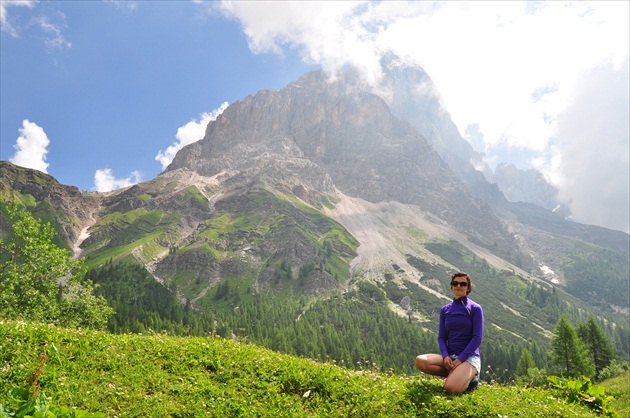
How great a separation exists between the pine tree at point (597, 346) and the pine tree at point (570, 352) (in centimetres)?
1018

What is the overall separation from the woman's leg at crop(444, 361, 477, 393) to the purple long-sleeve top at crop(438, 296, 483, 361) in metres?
0.32

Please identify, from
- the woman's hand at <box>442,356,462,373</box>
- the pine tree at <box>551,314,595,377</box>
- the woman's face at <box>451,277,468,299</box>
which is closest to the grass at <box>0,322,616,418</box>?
the woman's hand at <box>442,356,462,373</box>

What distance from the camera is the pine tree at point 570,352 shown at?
7444 centimetres

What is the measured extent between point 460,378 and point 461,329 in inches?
66.2

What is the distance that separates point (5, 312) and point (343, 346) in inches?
6608

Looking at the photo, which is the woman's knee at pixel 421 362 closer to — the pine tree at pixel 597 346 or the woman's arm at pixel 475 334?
the woman's arm at pixel 475 334

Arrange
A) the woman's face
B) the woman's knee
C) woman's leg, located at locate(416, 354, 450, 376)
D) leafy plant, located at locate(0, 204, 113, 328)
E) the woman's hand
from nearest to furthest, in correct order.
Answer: the woman's hand < woman's leg, located at locate(416, 354, 450, 376) < the woman's knee < the woman's face < leafy plant, located at locate(0, 204, 113, 328)

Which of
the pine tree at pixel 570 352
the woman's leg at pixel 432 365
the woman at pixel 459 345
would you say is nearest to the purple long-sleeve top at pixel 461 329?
the woman at pixel 459 345

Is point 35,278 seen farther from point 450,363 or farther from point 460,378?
point 460,378

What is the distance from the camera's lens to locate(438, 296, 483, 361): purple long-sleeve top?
1274 cm

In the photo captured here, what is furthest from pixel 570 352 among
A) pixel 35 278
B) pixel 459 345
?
pixel 35 278

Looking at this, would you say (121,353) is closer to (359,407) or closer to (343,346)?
(359,407)

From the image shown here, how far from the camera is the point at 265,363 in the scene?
1355cm

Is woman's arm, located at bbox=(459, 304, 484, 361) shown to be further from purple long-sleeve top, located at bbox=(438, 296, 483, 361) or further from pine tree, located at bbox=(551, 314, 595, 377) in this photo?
pine tree, located at bbox=(551, 314, 595, 377)
